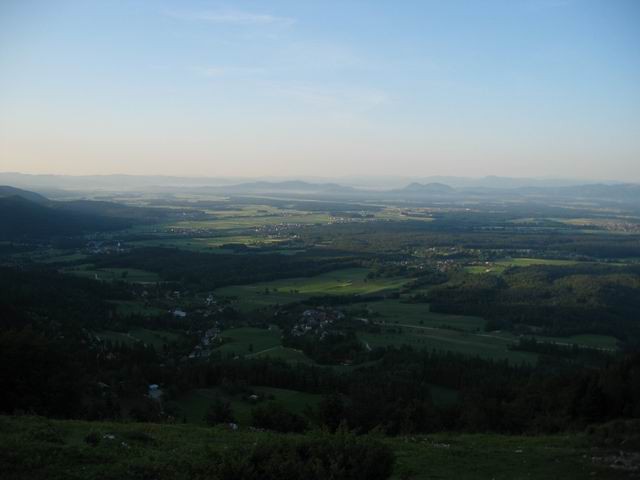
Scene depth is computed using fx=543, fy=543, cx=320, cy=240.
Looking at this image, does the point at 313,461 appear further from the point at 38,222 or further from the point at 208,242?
the point at 38,222

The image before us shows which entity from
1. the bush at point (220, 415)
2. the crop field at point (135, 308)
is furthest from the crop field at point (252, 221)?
the bush at point (220, 415)

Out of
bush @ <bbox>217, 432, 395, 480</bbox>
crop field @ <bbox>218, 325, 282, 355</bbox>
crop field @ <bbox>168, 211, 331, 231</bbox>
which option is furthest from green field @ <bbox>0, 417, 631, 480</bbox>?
crop field @ <bbox>168, 211, 331, 231</bbox>

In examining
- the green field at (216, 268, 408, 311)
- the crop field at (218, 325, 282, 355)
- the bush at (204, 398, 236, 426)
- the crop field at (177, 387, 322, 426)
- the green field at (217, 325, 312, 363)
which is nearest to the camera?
the bush at (204, 398, 236, 426)

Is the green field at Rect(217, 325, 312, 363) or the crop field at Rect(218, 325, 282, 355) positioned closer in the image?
the green field at Rect(217, 325, 312, 363)

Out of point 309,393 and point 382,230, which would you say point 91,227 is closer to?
point 382,230

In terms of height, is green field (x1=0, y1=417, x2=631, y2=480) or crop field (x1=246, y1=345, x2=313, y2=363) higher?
green field (x1=0, y1=417, x2=631, y2=480)

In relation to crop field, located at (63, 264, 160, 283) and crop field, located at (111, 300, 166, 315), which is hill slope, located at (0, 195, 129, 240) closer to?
crop field, located at (63, 264, 160, 283)

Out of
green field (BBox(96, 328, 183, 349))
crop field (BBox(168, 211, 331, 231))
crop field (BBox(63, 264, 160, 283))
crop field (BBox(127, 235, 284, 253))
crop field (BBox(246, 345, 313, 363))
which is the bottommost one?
crop field (BBox(246, 345, 313, 363))

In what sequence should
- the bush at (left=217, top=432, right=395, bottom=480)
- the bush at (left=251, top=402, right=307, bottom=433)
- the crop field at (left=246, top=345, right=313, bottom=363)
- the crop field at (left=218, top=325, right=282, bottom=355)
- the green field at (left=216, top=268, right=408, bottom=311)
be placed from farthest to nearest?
1. the green field at (left=216, top=268, right=408, bottom=311)
2. the crop field at (left=218, top=325, right=282, bottom=355)
3. the crop field at (left=246, top=345, right=313, bottom=363)
4. the bush at (left=251, top=402, right=307, bottom=433)
5. the bush at (left=217, top=432, right=395, bottom=480)

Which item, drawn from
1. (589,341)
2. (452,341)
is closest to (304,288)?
(452,341)
